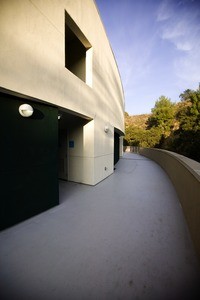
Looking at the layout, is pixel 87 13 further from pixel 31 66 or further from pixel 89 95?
pixel 31 66

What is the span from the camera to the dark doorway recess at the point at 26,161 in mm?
2682

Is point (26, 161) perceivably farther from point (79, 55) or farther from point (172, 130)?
point (172, 130)

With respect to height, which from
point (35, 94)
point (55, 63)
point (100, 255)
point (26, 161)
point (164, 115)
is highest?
point (164, 115)

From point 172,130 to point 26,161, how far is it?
31981mm

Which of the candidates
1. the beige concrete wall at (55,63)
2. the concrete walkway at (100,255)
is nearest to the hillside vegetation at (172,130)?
the beige concrete wall at (55,63)

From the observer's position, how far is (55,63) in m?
3.34

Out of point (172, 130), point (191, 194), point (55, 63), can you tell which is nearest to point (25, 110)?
point (55, 63)

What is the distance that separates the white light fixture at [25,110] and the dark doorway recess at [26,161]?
0.08 m

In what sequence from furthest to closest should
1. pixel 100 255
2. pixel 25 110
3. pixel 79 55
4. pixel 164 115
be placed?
pixel 164 115 → pixel 79 55 → pixel 25 110 → pixel 100 255

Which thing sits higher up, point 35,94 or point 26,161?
point 35,94

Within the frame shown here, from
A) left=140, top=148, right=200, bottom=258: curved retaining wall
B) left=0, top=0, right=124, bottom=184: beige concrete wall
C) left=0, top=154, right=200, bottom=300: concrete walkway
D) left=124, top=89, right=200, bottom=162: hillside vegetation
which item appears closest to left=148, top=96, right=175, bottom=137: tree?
left=124, top=89, right=200, bottom=162: hillside vegetation

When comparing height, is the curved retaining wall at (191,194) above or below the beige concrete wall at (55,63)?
below

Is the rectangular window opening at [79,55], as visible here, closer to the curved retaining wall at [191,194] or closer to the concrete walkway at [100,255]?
the curved retaining wall at [191,194]

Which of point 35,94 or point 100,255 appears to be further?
point 35,94
